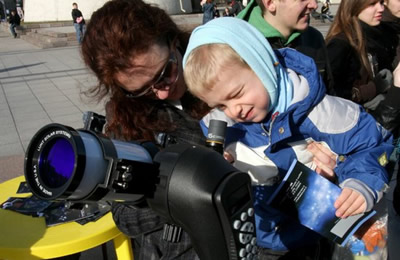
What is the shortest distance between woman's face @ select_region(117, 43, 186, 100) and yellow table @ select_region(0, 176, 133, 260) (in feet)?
1.85

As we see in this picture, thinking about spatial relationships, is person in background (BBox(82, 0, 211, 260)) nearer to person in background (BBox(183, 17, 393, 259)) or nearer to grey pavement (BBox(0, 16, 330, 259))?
person in background (BBox(183, 17, 393, 259))

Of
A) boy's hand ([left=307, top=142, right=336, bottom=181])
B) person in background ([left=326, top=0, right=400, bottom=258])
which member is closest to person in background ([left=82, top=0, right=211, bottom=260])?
boy's hand ([left=307, top=142, right=336, bottom=181])

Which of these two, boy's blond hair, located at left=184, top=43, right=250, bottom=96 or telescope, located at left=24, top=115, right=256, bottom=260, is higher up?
boy's blond hair, located at left=184, top=43, right=250, bottom=96

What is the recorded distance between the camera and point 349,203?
3.51ft

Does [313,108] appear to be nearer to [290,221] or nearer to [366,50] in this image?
[290,221]

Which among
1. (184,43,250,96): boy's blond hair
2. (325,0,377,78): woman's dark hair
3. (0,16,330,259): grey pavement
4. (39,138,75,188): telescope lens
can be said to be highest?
(184,43,250,96): boy's blond hair

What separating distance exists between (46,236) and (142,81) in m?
0.72

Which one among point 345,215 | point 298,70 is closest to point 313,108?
point 298,70

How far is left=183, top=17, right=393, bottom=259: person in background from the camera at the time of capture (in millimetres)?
1109

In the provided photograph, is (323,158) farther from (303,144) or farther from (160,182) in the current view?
(160,182)

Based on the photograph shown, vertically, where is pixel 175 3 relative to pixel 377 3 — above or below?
below

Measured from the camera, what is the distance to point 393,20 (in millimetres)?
2727

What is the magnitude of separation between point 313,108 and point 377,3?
1.69 m

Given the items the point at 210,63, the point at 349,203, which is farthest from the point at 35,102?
the point at 349,203
